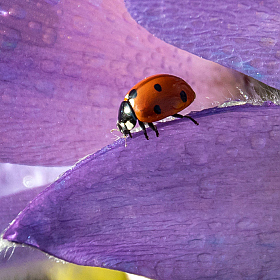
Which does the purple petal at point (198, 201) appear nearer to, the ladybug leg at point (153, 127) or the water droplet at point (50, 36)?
the ladybug leg at point (153, 127)

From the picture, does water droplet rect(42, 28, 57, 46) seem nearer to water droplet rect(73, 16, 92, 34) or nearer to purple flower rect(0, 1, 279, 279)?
water droplet rect(73, 16, 92, 34)

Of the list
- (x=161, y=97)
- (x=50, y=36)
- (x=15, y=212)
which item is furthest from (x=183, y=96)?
(x=15, y=212)

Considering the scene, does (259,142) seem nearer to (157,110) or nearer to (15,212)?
(157,110)

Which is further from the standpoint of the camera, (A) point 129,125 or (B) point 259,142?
(A) point 129,125

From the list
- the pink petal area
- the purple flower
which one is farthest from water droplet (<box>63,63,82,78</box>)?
the purple flower

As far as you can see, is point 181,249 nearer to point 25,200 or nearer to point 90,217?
point 90,217

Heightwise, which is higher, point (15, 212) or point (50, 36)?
point (50, 36)

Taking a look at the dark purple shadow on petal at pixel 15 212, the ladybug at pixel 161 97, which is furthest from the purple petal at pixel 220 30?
the dark purple shadow on petal at pixel 15 212
